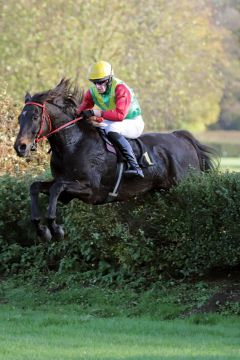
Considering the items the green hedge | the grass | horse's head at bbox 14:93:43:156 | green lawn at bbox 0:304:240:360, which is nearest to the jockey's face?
horse's head at bbox 14:93:43:156

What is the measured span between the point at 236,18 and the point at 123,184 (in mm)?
73067

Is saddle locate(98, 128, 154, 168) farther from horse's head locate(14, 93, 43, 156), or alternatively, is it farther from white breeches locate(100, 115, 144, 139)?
horse's head locate(14, 93, 43, 156)

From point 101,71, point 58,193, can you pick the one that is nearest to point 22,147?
point 58,193

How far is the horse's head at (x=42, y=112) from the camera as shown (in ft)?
33.5

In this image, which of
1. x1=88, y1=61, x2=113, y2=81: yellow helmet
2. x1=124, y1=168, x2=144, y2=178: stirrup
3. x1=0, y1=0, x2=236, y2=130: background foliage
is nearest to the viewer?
x1=88, y1=61, x2=113, y2=81: yellow helmet

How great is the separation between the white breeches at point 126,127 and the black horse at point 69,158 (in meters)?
0.15

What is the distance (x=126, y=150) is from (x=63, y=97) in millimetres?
1041

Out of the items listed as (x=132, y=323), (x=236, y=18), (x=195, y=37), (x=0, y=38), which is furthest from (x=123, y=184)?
(x=236, y=18)

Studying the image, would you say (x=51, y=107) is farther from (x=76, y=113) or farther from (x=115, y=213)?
(x=115, y=213)

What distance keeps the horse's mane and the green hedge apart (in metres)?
1.25

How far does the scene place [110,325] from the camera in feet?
30.2

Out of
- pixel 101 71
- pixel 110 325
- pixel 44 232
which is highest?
pixel 101 71

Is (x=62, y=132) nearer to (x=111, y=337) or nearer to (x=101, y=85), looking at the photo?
(x=101, y=85)

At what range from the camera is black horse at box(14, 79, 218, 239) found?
10.3 meters
